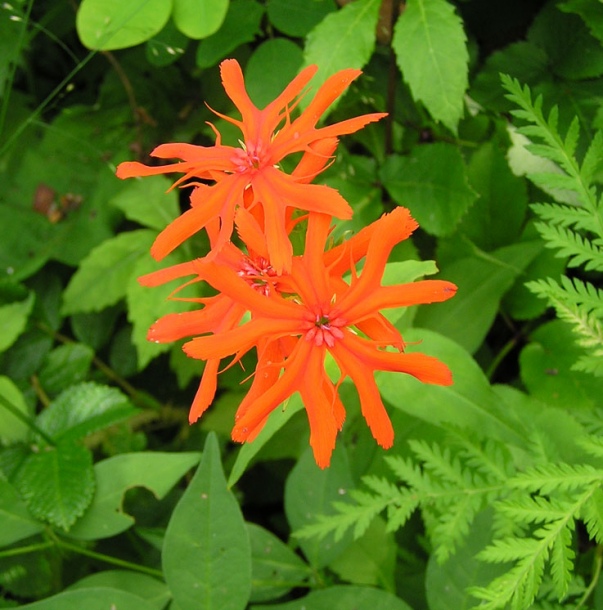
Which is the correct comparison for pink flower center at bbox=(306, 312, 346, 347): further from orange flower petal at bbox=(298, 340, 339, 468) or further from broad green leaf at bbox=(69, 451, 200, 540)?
broad green leaf at bbox=(69, 451, 200, 540)

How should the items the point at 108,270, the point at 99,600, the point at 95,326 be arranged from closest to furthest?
the point at 99,600 < the point at 108,270 < the point at 95,326

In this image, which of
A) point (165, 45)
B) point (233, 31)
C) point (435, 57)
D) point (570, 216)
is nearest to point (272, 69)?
point (233, 31)

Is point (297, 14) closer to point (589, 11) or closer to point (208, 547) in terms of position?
point (589, 11)

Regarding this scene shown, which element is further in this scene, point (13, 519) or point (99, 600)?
point (13, 519)

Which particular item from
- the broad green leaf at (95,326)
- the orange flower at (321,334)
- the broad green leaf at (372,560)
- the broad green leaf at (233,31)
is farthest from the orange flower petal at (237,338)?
the broad green leaf at (95,326)

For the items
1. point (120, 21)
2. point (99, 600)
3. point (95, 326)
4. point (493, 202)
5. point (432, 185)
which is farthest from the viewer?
point (95, 326)

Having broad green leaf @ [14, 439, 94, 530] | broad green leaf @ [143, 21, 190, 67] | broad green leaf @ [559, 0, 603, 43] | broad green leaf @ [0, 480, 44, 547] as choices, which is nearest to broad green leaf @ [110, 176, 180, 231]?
broad green leaf @ [143, 21, 190, 67]

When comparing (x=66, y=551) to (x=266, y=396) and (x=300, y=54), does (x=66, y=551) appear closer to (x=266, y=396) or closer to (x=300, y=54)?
(x=266, y=396)
